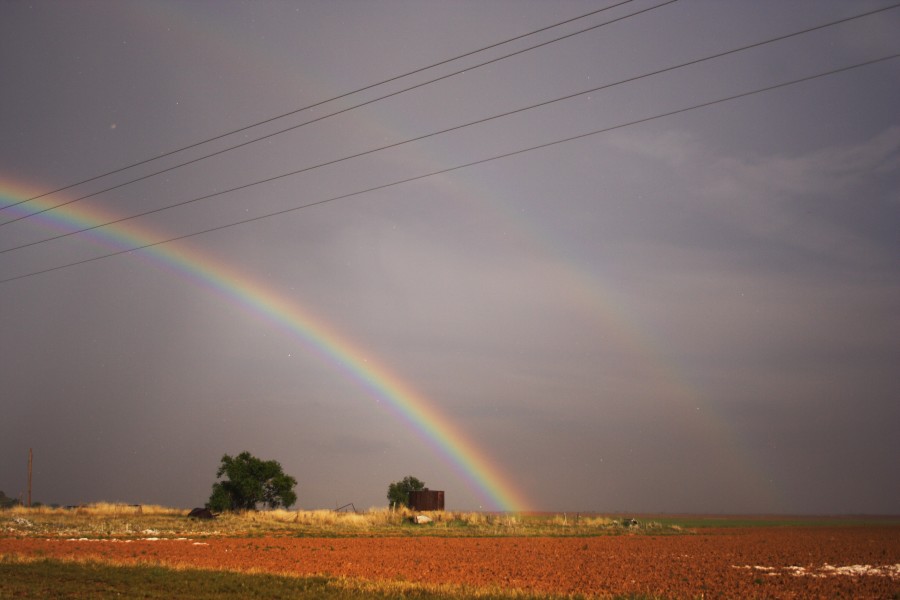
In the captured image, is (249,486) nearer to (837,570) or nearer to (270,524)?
(270,524)

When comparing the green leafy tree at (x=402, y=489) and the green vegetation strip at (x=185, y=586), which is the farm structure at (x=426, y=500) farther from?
the green vegetation strip at (x=185, y=586)

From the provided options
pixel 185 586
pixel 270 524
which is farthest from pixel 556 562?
pixel 270 524

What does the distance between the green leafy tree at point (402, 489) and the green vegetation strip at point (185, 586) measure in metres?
65.0

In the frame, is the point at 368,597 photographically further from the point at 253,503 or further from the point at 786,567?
the point at 253,503

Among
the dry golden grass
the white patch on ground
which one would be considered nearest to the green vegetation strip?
the white patch on ground

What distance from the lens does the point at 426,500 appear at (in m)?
78.7

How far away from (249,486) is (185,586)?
5338 cm

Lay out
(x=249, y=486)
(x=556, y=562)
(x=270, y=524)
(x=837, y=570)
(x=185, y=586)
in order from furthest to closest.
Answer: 1. (x=249, y=486)
2. (x=270, y=524)
3. (x=556, y=562)
4. (x=837, y=570)
5. (x=185, y=586)

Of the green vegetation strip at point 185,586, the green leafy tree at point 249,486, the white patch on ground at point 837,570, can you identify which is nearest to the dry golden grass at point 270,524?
the green leafy tree at point 249,486

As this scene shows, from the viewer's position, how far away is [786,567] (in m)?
30.6

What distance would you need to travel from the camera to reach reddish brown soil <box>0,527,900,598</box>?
77.0 ft

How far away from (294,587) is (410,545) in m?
20.0

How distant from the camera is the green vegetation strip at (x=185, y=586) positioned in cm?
1980

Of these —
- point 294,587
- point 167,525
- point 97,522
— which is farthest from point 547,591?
A: point 97,522
